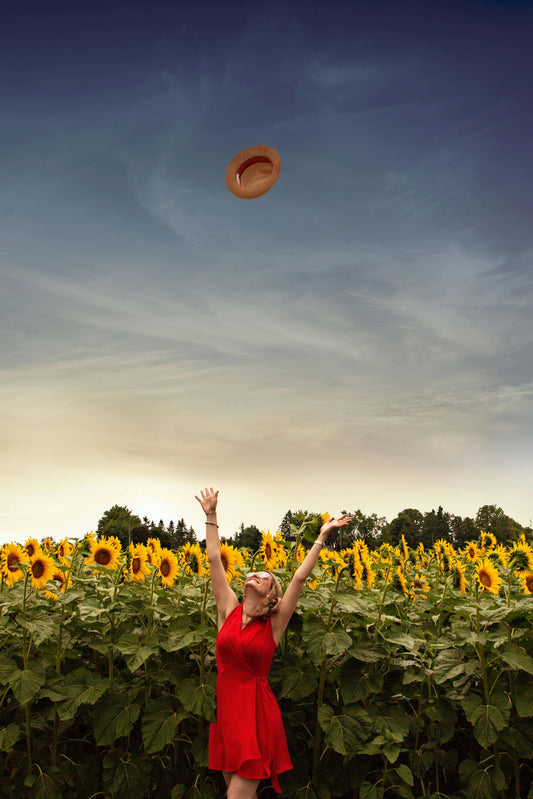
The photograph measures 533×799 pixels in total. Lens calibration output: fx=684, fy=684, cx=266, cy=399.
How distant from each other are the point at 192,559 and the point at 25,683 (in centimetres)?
219

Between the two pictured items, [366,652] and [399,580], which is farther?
[399,580]

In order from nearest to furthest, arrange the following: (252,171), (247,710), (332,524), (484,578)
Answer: (247,710) < (332,524) < (484,578) < (252,171)

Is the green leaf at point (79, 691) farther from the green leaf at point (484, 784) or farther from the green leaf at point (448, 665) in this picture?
the green leaf at point (484, 784)

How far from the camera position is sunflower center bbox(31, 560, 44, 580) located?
6049mm

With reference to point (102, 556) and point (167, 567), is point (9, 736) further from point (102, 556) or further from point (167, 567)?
point (167, 567)

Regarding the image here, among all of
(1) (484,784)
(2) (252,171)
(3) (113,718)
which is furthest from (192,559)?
(2) (252,171)

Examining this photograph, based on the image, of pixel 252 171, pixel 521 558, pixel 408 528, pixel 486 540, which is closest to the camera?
pixel 521 558

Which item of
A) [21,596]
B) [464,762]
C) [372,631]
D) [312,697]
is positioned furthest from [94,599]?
[464,762]

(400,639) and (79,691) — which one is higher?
(400,639)

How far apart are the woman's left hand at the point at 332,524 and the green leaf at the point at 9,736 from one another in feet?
9.48

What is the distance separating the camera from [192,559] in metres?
7.10

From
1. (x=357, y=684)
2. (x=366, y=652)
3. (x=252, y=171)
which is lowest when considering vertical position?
(x=357, y=684)

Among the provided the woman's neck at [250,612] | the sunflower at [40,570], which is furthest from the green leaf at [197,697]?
the sunflower at [40,570]

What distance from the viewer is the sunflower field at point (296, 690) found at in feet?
17.1
